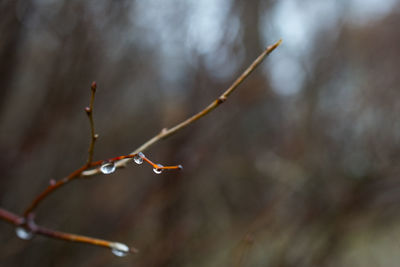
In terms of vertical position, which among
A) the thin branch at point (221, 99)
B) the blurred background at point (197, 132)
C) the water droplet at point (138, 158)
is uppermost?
the blurred background at point (197, 132)

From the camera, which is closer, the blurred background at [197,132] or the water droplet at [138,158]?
the water droplet at [138,158]

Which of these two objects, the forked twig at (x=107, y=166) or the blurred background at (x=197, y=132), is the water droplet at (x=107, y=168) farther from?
the blurred background at (x=197, y=132)

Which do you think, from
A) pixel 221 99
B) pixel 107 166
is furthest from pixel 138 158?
pixel 221 99

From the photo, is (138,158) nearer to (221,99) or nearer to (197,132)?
(221,99)

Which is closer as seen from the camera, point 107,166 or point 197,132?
point 107,166

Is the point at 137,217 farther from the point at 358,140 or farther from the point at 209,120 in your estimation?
the point at 358,140

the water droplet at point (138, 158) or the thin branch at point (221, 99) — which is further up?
the thin branch at point (221, 99)

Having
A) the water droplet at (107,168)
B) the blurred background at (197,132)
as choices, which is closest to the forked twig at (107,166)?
the water droplet at (107,168)
